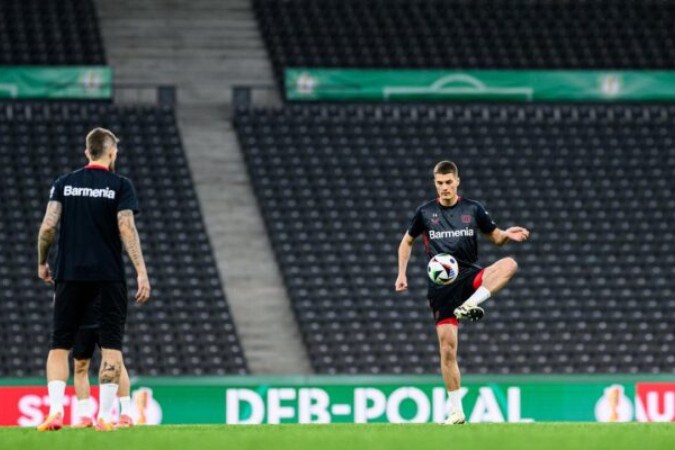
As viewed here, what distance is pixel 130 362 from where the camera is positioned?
2328 centimetres

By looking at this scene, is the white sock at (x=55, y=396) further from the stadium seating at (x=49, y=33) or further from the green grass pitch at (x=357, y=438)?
the stadium seating at (x=49, y=33)

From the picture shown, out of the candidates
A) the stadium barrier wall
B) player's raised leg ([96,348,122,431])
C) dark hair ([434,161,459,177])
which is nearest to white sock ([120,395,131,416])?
player's raised leg ([96,348,122,431])

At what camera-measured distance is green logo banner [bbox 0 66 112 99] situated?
27.2 metres

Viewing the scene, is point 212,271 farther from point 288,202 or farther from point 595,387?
point 595,387

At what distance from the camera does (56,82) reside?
27.4 meters

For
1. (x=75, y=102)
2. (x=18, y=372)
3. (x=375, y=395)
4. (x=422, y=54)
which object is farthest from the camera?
(x=422, y=54)

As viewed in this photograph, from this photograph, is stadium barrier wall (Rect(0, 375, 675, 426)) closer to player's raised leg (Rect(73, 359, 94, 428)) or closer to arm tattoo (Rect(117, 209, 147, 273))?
player's raised leg (Rect(73, 359, 94, 428))

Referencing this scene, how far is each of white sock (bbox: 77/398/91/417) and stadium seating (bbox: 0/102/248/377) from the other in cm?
1137

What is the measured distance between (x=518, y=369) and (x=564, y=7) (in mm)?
10024

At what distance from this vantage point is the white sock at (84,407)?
1165 cm

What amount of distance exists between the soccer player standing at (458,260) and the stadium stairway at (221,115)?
1208 centimetres

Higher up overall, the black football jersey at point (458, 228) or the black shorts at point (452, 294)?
the black football jersey at point (458, 228)

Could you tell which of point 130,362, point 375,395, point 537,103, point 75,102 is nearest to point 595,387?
point 375,395

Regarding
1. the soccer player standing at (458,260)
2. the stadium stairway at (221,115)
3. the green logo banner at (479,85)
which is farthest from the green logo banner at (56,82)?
the soccer player standing at (458,260)
